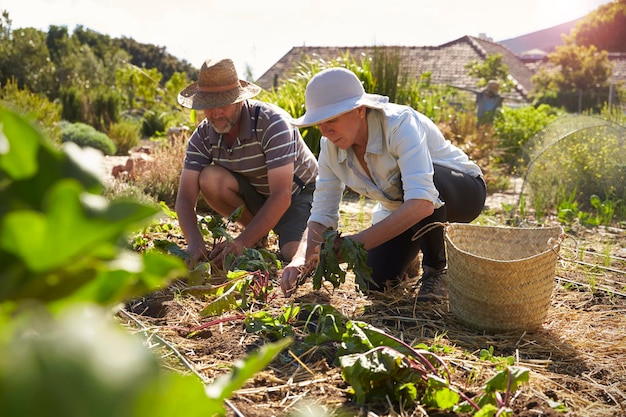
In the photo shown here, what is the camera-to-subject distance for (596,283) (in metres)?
3.45

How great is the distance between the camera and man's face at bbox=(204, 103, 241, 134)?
11.6 feet

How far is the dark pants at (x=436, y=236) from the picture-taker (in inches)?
123

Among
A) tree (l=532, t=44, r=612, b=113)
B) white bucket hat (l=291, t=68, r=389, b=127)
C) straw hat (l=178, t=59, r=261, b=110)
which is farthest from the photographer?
tree (l=532, t=44, r=612, b=113)

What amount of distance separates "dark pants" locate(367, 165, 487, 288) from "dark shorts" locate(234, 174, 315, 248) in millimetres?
657

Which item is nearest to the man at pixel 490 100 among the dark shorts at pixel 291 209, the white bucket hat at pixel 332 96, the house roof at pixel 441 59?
the dark shorts at pixel 291 209

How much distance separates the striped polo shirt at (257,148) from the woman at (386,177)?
506 millimetres

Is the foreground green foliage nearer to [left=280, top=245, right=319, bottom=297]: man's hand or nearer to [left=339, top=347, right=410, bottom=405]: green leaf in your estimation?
[left=339, top=347, right=410, bottom=405]: green leaf

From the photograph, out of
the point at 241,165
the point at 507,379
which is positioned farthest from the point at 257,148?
the point at 507,379

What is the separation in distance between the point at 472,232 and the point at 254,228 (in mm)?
1113

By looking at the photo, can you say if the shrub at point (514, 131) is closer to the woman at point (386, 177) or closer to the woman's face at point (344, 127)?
the woman at point (386, 177)

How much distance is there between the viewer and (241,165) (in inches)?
150

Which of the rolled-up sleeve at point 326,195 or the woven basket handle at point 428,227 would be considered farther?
the rolled-up sleeve at point 326,195

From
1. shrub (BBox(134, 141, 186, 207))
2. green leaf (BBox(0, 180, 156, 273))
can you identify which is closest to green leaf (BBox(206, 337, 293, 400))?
green leaf (BBox(0, 180, 156, 273))

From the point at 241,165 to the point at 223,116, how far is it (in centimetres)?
36
